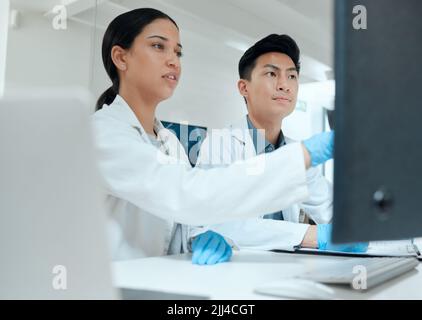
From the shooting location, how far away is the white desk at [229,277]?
545 mm

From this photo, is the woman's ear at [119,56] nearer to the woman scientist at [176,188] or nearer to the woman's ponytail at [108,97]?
the woman's ponytail at [108,97]

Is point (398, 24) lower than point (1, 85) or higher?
lower

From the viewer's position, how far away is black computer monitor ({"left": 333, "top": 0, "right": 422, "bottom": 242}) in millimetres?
430

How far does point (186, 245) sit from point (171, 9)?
2.14m

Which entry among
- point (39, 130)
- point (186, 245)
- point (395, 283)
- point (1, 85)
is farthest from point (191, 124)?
point (39, 130)

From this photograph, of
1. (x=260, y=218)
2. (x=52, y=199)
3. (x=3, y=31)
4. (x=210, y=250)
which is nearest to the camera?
(x=52, y=199)

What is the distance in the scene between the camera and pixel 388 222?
1.51ft

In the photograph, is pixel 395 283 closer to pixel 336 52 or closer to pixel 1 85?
pixel 336 52

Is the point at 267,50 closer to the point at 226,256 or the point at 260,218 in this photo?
the point at 260,218

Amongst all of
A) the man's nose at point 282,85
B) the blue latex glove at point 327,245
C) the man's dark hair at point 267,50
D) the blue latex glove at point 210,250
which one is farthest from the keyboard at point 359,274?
the man's dark hair at point 267,50

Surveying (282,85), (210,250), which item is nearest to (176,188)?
(210,250)

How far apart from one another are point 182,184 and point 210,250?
18cm

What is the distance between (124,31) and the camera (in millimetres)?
1414

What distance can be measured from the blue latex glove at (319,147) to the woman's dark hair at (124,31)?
851mm
